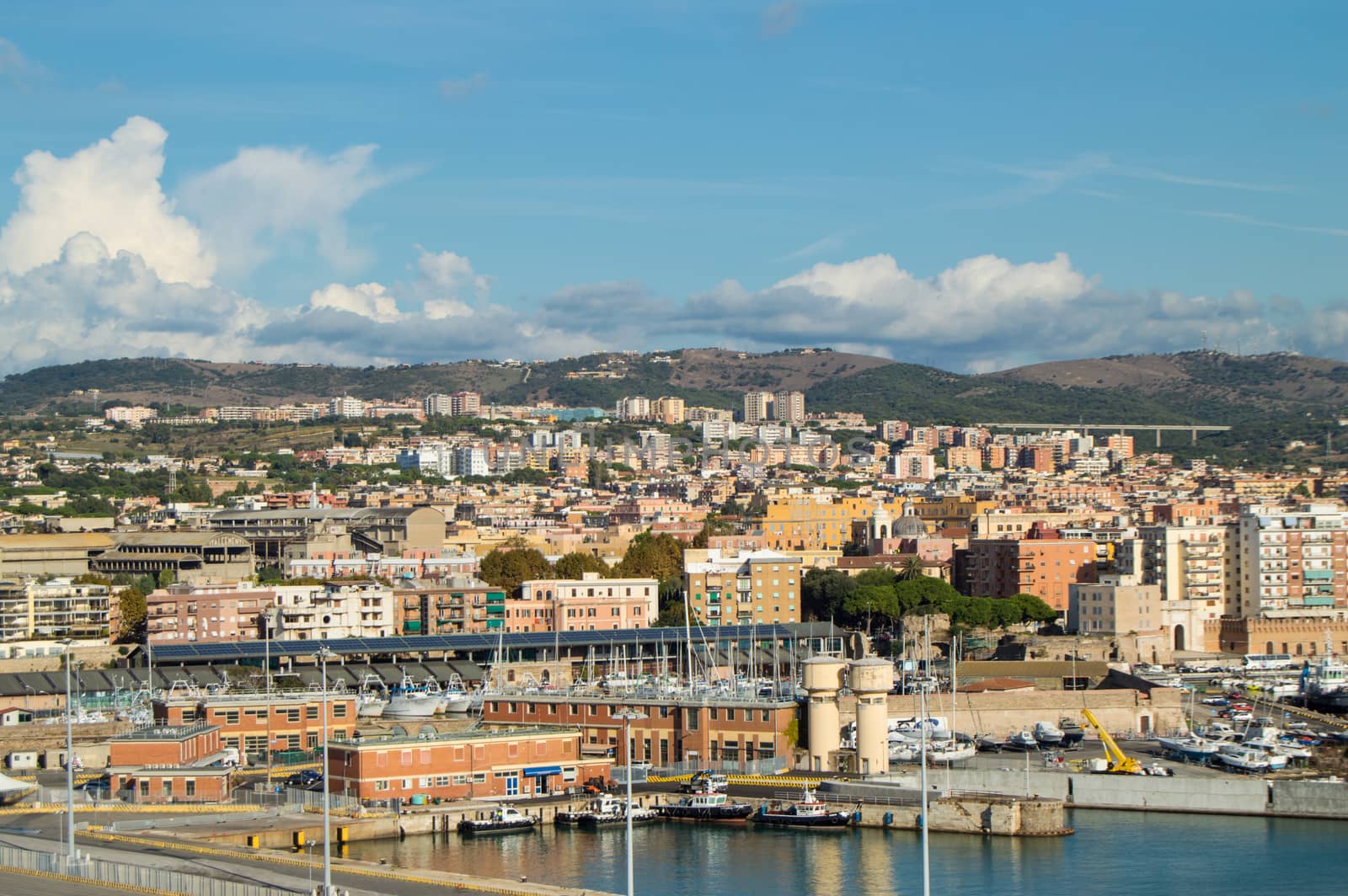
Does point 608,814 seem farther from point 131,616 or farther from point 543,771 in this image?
point 131,616

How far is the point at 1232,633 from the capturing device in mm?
56312

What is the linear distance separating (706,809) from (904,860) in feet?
Answer: 12.0

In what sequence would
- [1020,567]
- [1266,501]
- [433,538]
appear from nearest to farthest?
[1020,567], [433,538], [1266,501]

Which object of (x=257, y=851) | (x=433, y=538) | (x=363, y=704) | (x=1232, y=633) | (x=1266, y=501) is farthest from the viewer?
(x=1266, y=501)

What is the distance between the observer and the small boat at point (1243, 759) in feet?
112

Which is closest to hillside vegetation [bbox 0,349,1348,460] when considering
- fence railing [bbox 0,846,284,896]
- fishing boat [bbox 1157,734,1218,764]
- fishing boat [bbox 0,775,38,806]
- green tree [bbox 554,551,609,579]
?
green tree [bbox 554,551,609,579]

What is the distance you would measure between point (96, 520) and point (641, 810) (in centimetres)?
4892

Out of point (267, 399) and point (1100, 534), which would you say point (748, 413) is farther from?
point (1100, 534)

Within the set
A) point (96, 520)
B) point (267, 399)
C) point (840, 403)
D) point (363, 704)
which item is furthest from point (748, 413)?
point (363, 704)

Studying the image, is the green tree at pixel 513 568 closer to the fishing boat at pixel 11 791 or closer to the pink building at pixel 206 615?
the pink building at pixel 206 615

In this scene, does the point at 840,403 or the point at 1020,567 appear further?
the point at 840,403

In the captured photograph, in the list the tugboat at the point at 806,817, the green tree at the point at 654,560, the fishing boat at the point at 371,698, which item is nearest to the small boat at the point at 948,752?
the tugboat at the point at 806,817

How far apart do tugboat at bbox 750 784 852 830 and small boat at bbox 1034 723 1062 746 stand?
31.2 feet

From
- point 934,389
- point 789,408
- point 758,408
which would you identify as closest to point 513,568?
point 789,408
